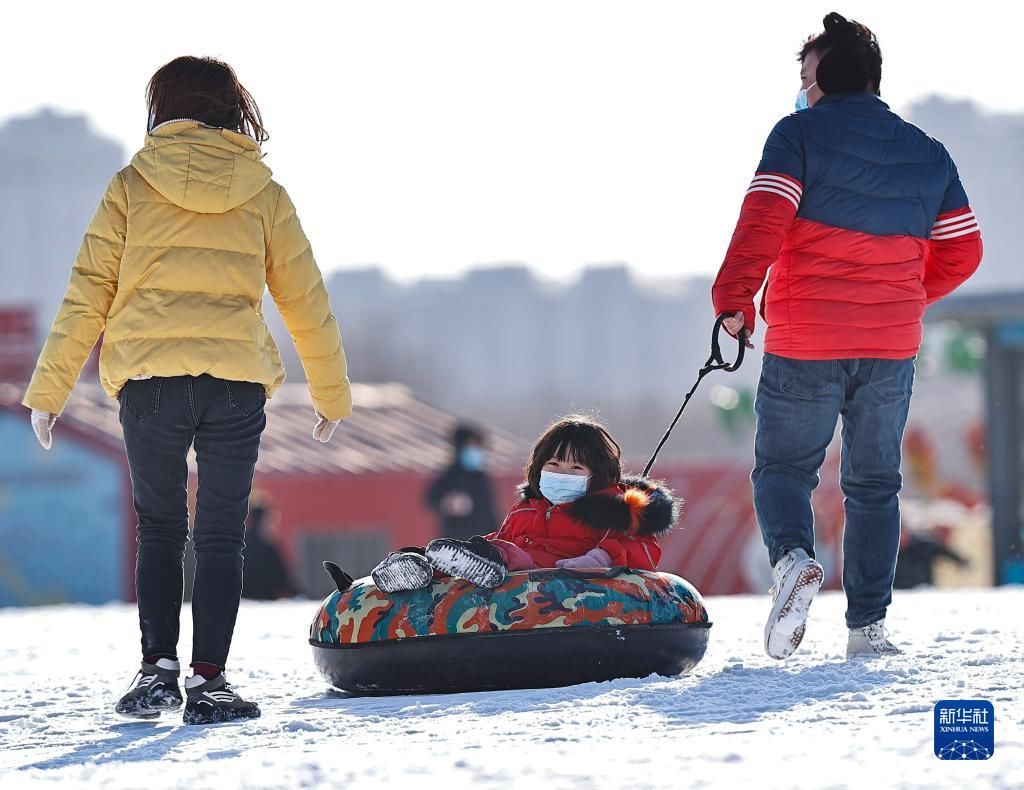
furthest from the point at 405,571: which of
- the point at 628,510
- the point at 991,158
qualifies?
the point at 991,158

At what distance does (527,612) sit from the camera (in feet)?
12.1

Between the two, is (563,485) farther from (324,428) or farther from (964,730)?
(964,730)

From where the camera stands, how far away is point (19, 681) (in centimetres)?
449

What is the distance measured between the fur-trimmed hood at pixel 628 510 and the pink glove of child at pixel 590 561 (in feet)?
0.25

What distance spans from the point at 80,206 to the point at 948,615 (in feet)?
328

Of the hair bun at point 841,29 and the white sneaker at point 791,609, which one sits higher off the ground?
the hair bun at point 841,29

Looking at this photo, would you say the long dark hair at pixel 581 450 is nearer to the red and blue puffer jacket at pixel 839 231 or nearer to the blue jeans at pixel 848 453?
the blue jeans at pixel 848 453

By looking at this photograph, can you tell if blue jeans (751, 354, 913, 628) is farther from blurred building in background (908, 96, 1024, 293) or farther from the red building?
blurred building in background (908, 96, 1024, 293)

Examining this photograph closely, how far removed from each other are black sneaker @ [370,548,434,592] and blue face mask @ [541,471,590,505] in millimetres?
418

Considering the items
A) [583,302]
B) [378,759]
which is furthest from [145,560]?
[583,302]

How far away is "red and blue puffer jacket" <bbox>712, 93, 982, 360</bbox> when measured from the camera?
12.4ft

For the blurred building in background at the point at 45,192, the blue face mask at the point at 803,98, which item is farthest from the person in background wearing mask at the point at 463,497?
the blurred building in background at the point at 45,192

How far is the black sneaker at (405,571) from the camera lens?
377 cm

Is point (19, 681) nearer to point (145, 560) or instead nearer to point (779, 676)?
point (145, 560)
